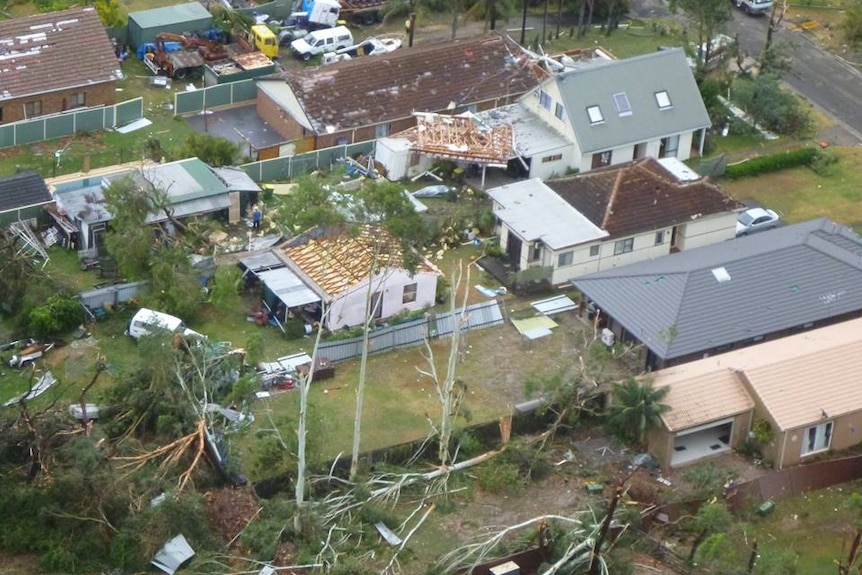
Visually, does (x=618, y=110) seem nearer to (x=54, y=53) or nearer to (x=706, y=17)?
(x=706, y=17)

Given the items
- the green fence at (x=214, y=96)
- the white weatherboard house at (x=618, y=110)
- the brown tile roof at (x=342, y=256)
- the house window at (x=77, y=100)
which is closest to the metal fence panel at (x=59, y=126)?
the house window at (x=77, y=100)

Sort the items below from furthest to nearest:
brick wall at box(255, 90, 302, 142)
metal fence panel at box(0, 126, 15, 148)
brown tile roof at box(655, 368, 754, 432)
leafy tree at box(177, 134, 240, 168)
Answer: brick wall at box(255, 90, 302, 142), metal fence panel at box(0, 126, 15, 148), leafy tree at box(177, 134, 240, 168), brown tile roof at box(655, 368, 754, 432)

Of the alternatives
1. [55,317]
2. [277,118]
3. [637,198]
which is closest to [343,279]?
[55,317]

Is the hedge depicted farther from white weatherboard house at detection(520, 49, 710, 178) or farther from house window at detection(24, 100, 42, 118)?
house window at detection(24, 100, 42, 118)

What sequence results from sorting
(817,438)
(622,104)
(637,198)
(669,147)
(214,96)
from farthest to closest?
(214,96), (669,147), (622,104), (637,198), (817,438)

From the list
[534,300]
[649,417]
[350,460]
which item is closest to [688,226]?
[534,300]

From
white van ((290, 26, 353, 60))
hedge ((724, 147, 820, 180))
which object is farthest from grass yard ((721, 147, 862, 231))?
white van ((290, 26, 353, 60))

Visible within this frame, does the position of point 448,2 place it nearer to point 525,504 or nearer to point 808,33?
point 808,33
